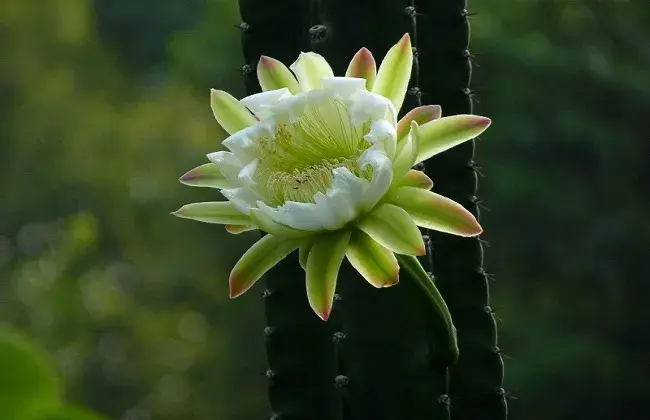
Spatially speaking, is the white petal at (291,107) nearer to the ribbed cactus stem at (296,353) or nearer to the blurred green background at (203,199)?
the ribbed cactus stem at (296,353)

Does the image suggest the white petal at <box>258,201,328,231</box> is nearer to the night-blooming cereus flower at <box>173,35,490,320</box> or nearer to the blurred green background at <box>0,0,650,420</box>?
the night-blooming cereus flower at <box>173,35,490,320</box>

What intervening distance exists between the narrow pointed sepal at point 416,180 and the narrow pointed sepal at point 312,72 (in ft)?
0.26

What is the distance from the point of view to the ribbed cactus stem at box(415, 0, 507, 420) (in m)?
0.60

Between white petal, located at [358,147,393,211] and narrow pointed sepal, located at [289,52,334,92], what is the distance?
69mm

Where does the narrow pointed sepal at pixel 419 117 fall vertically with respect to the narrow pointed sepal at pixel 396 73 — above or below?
below

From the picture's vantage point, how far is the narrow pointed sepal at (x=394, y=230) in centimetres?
46

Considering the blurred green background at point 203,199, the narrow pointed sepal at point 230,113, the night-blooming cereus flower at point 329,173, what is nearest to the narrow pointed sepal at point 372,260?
the night-blooming cereus flower at point 329,173

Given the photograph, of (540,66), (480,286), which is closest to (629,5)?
(540,66)

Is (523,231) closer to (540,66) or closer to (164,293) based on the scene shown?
(540,66)

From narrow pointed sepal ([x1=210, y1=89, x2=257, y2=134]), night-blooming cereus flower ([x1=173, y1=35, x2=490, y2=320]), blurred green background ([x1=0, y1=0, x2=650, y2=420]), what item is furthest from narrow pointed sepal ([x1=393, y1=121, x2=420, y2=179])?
blurred green background ([x1=0, y1=0, x2=650, y2=420])

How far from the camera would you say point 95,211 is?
309 centimetres

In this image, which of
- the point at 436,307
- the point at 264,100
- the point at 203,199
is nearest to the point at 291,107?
the point at 264,100

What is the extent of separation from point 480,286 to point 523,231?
86.5 inches

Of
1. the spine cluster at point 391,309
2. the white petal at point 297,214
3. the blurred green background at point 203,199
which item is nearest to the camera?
the white petal at point 297,214
